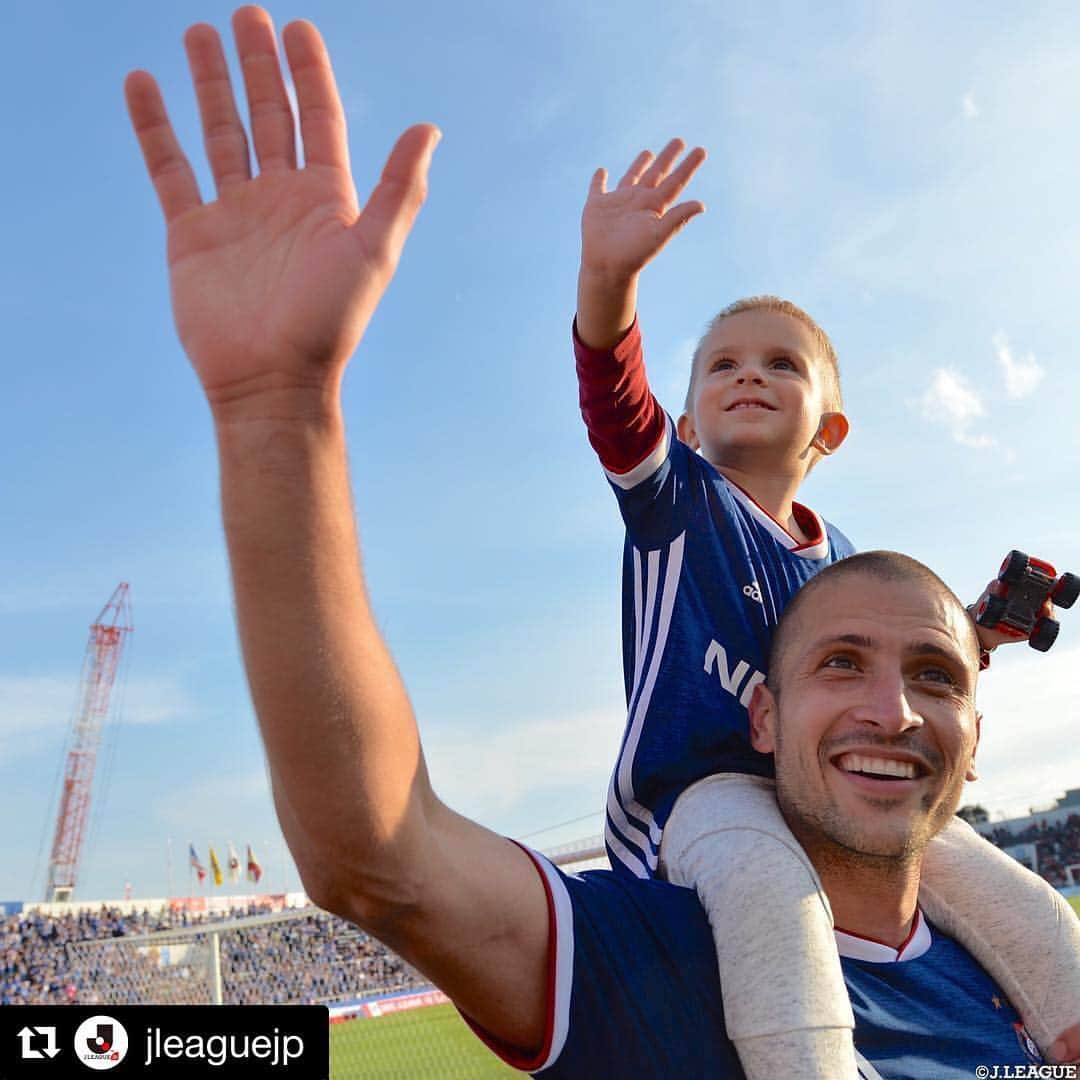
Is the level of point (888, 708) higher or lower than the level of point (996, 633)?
lower

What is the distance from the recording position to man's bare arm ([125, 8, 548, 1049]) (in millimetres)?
1336

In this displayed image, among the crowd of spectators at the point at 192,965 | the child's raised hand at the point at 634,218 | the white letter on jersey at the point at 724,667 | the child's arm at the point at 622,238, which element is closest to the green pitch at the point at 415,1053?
the white letter on jersey at the point at 724,667

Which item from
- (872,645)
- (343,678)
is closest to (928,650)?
(872,645)

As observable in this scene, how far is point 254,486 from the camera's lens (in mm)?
1329

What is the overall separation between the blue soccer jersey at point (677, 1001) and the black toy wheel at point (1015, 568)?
1.25m

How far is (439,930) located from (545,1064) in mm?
349

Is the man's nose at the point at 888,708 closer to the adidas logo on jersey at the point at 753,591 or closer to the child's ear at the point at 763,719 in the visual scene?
the child's ear at the point at 763,719

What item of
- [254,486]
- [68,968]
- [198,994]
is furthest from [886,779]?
[68,968]

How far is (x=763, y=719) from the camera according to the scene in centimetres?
250

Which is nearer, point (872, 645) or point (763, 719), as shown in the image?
point (872, 645)

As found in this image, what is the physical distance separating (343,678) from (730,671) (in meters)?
1.60

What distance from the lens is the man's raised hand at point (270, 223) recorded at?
1.33 meters

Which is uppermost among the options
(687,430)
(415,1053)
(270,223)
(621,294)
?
(687,430)

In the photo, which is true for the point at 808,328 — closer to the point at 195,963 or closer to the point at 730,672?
the point at 730,672
